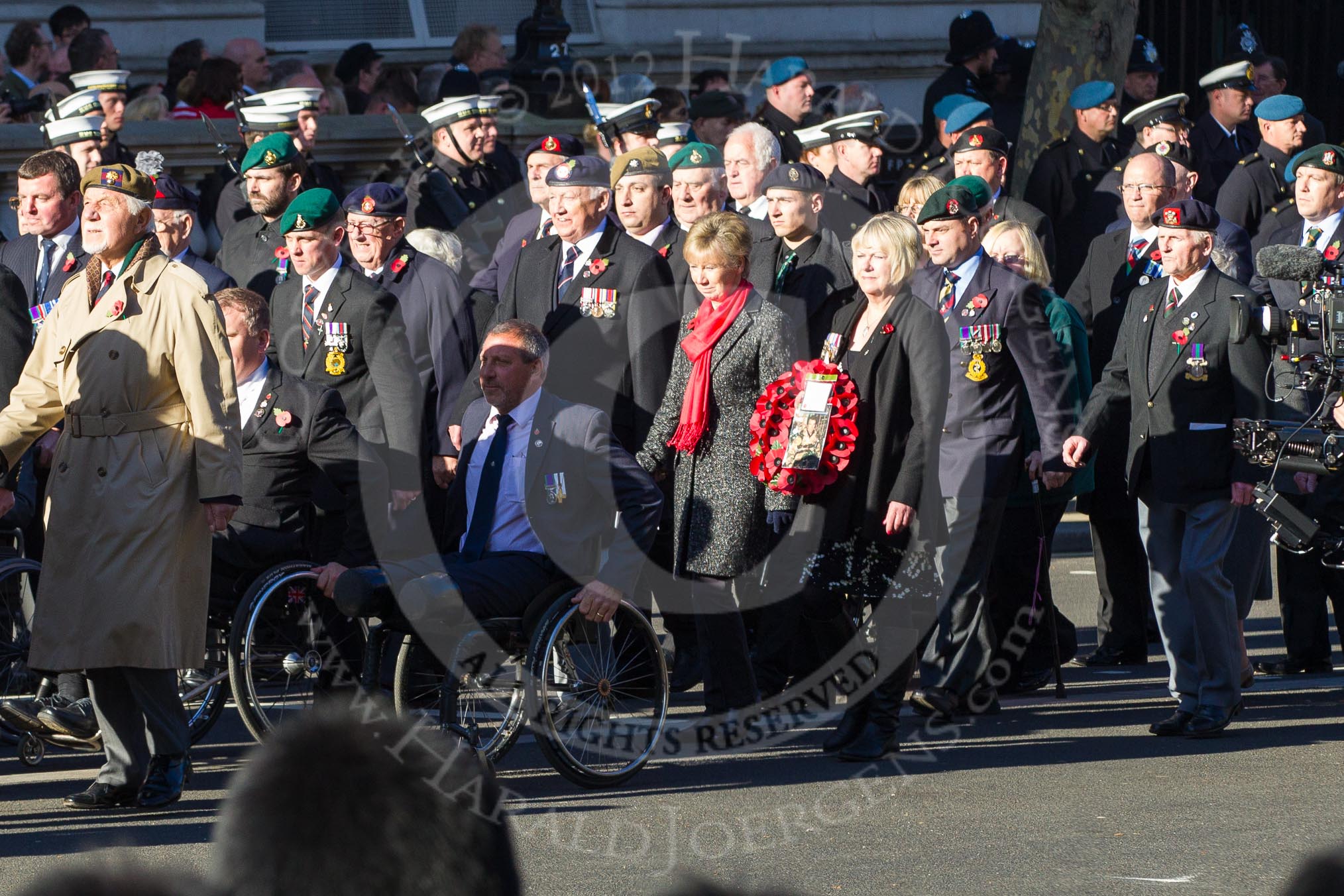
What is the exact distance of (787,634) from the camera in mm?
7727

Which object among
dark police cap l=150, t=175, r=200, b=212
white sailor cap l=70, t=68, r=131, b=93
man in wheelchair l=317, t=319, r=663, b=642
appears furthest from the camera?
white sailor cap l=70, t=68, r=131, b=93

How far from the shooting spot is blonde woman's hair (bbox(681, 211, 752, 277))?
7.49 m

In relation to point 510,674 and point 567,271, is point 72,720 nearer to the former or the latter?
point 510,674

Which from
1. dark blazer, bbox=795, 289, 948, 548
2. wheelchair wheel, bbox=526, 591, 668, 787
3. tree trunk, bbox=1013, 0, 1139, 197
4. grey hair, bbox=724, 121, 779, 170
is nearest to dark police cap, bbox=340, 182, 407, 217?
grey hair, bbox=724, 121, 779, 170

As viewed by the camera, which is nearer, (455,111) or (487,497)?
(487,497)

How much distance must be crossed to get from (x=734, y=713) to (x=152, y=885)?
580 centimetres

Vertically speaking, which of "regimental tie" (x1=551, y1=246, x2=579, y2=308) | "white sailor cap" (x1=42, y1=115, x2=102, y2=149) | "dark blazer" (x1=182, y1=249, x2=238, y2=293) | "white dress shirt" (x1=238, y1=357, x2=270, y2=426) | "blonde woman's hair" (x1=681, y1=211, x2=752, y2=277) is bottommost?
"white dress shirt" (x1=238, y1=357, x2=270, y2=426)

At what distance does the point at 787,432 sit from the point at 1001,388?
45.7 inches

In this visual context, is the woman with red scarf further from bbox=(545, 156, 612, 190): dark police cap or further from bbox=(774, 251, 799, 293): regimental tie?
bbox=(545, 156, 612, 190): dark police cap

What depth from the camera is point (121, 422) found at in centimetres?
632

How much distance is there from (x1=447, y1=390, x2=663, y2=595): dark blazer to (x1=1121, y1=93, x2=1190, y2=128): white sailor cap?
211 inches

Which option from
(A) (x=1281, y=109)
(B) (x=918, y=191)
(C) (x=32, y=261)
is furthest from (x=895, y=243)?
(A) (x=1281, y=109)

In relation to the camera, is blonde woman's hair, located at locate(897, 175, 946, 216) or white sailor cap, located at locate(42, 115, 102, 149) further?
white sailor cap, located at locate(42, 115, 102, 149)

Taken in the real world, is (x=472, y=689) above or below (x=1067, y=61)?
below
